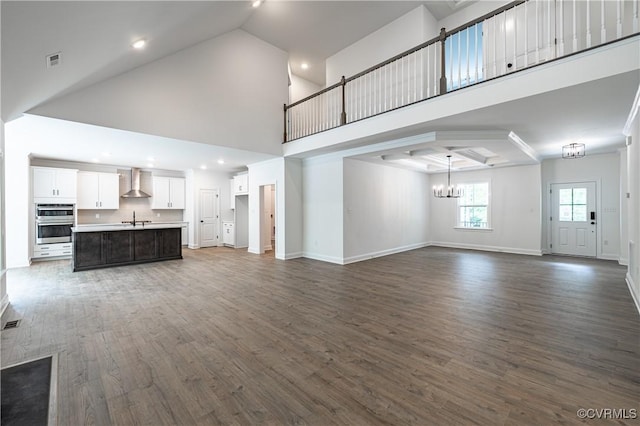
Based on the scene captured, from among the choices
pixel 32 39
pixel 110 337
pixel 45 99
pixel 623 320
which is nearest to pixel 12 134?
pixel 45 99

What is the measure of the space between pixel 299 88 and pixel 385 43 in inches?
139

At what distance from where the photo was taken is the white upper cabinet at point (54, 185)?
289 inches

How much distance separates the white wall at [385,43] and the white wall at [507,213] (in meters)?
4.80

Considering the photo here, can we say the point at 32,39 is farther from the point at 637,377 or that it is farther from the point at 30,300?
the point at 637,377

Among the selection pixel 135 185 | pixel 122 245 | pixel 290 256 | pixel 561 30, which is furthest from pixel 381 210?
pixel 135 185

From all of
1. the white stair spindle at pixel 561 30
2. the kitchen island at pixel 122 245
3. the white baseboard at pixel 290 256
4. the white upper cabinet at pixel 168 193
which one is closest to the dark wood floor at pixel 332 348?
the kitchen island at pixel 122 245

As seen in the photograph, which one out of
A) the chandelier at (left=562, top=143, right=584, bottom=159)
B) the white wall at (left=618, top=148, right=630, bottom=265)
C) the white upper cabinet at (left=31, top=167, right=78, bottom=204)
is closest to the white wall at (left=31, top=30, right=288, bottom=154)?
the white upper cabinet at (left=31, top=167, right=78, bottom=204)

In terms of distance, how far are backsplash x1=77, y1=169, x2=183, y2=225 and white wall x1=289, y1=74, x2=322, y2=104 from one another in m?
5.79

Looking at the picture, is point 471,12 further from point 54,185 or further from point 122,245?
point 54,185

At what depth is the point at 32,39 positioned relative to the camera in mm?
2713

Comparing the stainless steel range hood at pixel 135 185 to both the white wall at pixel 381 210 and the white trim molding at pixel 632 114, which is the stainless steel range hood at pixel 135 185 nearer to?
the white wall at pixel 381 210

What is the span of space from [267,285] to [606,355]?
172 inches

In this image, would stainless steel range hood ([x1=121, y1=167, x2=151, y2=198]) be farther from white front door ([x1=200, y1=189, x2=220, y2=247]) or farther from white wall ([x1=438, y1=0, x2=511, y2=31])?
white wall ([x1=438, y1=0, x2=511, y2=31])

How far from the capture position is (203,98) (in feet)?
19.8
